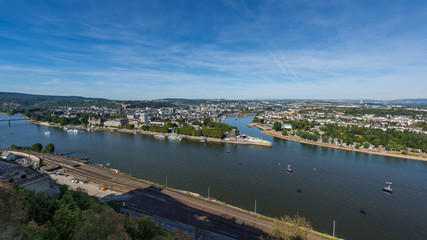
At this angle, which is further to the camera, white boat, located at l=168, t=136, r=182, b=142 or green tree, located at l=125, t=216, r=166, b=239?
white boat, located at l=168, t=136, r=182, b=142

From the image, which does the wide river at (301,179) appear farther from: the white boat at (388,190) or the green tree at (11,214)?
the green tree at (11,214)

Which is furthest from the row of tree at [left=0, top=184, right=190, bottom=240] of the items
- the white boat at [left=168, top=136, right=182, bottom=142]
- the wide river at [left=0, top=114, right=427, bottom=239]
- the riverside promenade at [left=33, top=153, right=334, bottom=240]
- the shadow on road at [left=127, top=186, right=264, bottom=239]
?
the white boat at [left=168, top=136, right=182, bottom=142]

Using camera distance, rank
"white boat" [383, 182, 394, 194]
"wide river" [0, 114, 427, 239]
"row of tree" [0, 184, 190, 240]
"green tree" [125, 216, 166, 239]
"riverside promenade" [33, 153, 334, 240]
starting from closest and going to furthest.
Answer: "row of tree" [0, 184, 190, 240]
"green tree" [125, 216, 166, 239]
"riverside promenade" [33, 153, 334, 240]
"wide river" [0, 114, 427, 239]
"white boat" [383, 182, 394, 194]

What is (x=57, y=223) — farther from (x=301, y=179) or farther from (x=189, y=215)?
(x=301, y=179)

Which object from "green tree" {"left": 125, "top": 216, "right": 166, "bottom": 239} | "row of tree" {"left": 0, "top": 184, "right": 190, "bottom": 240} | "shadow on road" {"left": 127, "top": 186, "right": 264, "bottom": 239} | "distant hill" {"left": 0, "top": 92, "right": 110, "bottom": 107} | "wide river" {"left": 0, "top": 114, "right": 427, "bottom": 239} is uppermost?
"distant hill" {"left": 0, "top": 92, "right": 110, "bottom": 107}

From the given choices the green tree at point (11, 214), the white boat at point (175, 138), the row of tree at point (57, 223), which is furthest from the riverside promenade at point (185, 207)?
the white boat at point (175, 138)

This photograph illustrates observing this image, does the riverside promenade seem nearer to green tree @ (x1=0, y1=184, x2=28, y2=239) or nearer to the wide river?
the wide river

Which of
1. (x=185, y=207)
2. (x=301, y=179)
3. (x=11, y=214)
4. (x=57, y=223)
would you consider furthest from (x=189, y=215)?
(x=301, y=179)
